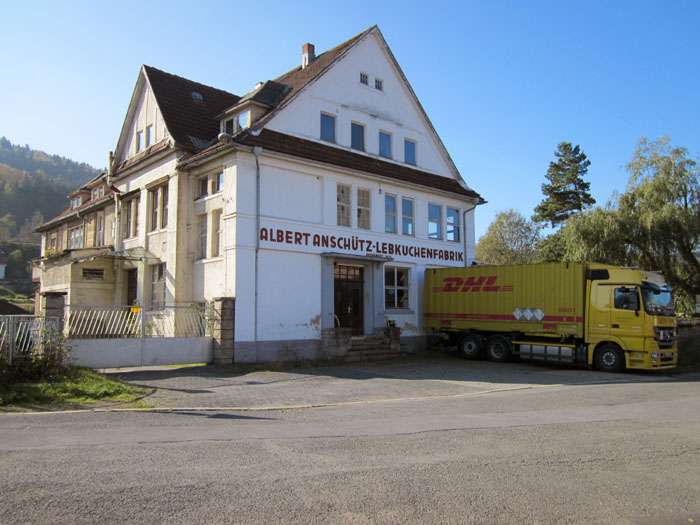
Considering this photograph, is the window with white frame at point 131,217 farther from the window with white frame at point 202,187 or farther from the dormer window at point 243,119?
→ the dormer window at point 243,119

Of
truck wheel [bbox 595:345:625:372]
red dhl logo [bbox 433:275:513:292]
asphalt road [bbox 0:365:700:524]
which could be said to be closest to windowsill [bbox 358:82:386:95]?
red dhl logo [bbox 433:275:513:292]

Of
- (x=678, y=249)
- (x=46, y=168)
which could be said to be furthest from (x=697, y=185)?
(x=46, y=168)

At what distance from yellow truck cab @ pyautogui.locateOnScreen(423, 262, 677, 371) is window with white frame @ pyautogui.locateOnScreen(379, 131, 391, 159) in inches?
228

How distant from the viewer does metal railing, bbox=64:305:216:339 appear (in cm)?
1441

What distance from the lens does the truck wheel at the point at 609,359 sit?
1714 cm

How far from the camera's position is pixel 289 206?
19141 mm

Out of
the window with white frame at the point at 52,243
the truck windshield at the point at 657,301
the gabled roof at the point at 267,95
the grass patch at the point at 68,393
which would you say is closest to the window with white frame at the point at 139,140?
the gabled roof at the point at 267,95

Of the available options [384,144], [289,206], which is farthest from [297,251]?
[384,144]

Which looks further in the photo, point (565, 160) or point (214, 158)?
point (565, 160)

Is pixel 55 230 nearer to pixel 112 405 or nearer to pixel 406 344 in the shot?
pixel 406 344

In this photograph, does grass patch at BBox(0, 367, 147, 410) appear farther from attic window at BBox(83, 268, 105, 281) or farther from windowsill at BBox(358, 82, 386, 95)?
windowsill at BBox(358, 82, 386, 95)

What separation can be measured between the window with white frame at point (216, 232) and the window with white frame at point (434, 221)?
9477mm

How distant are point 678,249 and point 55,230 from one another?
36078 mm

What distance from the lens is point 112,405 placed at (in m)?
10.2
